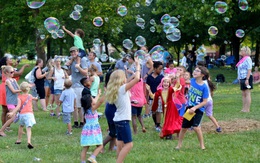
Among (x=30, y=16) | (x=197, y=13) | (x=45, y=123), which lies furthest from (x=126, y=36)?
(x=45, y=123)

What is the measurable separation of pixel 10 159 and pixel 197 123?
3243 millimetres

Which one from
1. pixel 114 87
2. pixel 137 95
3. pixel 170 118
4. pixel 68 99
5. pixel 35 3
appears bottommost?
pixel 170 118

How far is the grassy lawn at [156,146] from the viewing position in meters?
7.72

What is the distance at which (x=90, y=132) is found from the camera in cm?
770

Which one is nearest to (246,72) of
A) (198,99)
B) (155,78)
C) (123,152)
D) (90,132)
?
(155,78)

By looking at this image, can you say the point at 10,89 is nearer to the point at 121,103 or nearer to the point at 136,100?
the point at 136,100

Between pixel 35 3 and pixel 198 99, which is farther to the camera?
pixel 35 3

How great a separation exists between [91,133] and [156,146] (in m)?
1.56

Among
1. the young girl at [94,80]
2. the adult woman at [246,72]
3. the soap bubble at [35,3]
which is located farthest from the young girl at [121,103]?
the soap bubble at [35,3]

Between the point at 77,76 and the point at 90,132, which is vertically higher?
the point at 77,76

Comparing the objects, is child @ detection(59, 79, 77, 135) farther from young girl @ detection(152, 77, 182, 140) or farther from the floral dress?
the floral dress

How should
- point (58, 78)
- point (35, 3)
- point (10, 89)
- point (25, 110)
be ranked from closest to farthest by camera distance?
point (25, 110) → point (10, 89) → point (58, 78) → point (35, 3)

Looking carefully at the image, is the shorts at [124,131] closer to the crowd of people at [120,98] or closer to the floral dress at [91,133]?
the crowd of people at [120,98]

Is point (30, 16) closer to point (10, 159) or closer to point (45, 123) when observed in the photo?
point (45, 123)
